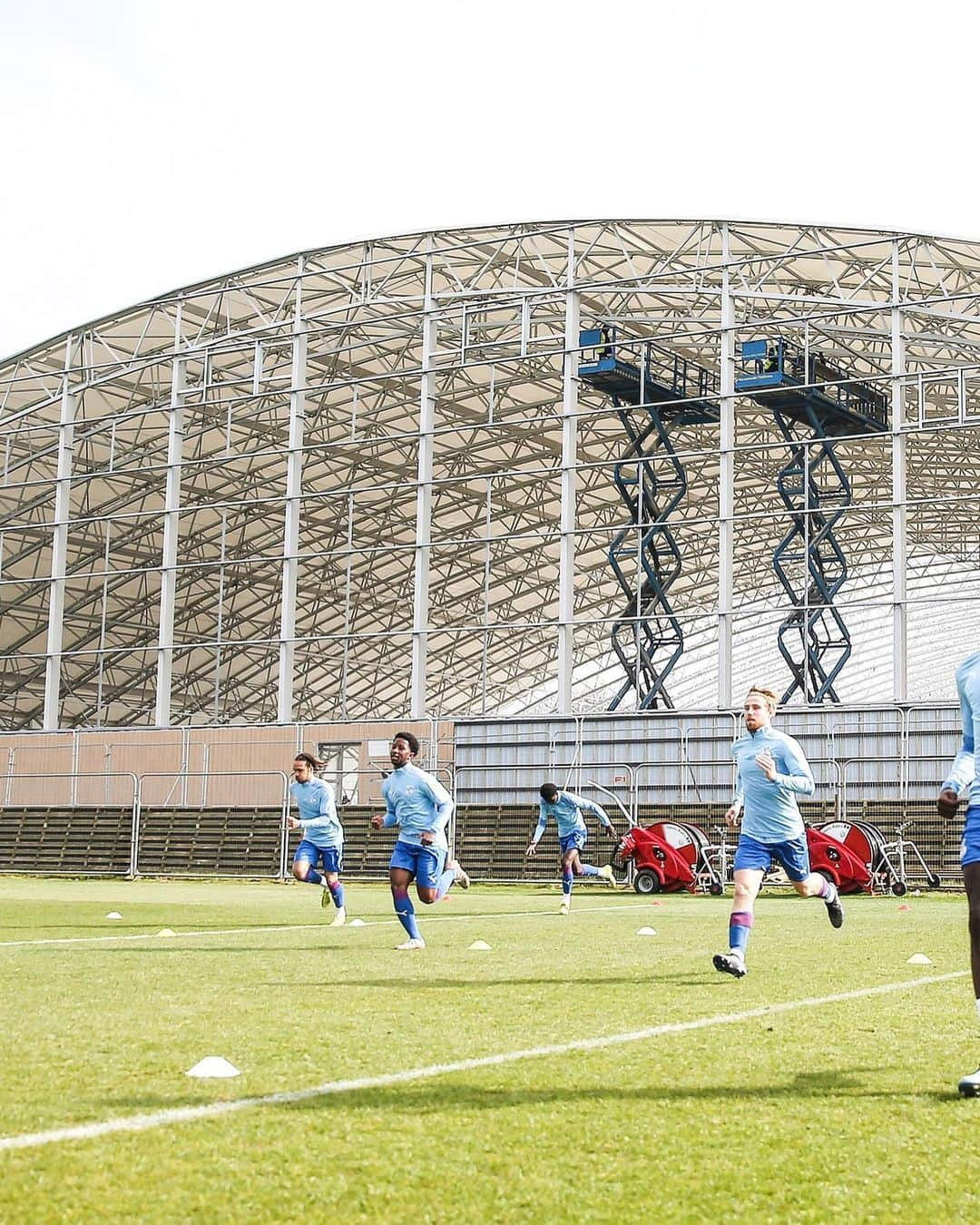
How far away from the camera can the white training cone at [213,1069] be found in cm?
584

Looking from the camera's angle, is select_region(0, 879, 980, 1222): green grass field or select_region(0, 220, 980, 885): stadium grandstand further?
select_region(0, 220, 980, 885): stadium grandstand

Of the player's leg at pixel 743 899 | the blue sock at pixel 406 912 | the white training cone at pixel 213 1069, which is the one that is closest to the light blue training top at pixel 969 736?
the white training cone at pixel 213 1069

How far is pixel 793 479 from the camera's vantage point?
53.3m

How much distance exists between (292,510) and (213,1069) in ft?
121

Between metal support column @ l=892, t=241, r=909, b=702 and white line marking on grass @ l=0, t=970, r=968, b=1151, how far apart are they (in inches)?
1021

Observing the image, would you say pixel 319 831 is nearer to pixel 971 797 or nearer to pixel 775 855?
pixel 775 855

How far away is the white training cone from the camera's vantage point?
19.2ft

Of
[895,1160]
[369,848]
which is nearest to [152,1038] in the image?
[895,1160]

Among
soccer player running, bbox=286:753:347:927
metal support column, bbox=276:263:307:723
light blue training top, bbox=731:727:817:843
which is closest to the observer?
light blue training top, bbox=731:727:817:843

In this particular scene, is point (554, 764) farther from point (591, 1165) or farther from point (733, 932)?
point (591, 1165)

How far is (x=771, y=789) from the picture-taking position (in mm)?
10852

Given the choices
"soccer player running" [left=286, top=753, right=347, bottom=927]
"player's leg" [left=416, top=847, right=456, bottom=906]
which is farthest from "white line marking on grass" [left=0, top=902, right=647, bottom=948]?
"player's leg" [left=416, top=847, right=456, bottom=906]

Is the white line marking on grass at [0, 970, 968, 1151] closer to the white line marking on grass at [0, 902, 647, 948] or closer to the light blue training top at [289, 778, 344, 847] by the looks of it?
the white line marking on grass at [0, 902, 647, 948]

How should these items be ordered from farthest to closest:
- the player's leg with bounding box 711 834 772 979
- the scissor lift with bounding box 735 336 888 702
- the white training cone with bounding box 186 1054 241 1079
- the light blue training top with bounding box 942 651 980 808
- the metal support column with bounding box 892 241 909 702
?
the scissor lift with bounding box 735 336 888 702 → the metal support column with bounding box 892 241 909 702 → the player's leg with bounding box 711 834 772 979 → the light blue training top with bounding box 942 651 980 808 → the white training cone with bounding box 186 1054 241 1079
